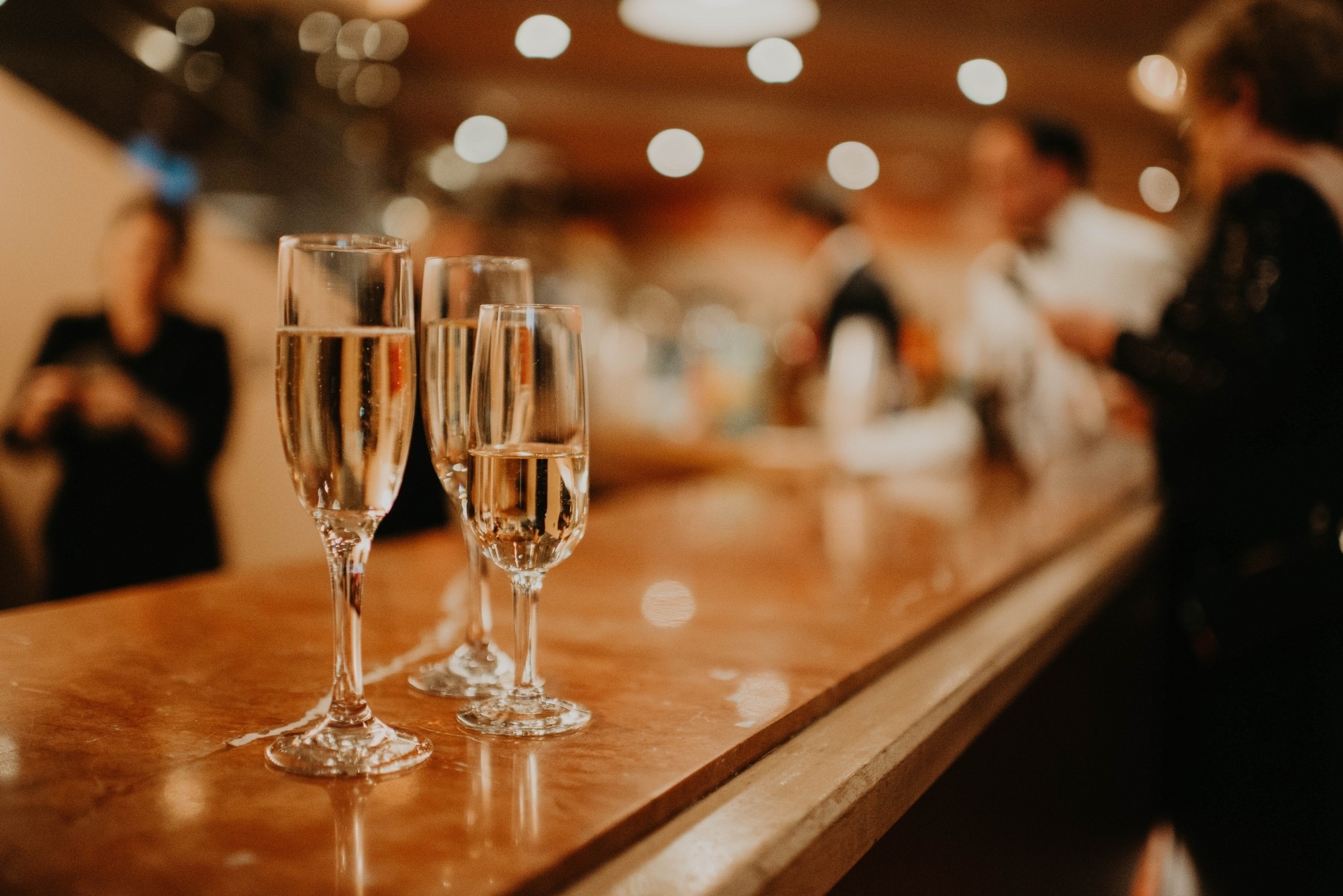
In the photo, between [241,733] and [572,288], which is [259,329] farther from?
[241,733]

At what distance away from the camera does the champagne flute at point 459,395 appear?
804 mm

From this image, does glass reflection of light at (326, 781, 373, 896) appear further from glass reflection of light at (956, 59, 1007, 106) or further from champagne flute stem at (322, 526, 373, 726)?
glass reflection of light at (956, 59, 1007, 106)

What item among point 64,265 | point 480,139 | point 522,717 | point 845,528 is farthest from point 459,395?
point 480,139

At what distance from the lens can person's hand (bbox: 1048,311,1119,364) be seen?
80.5 inches

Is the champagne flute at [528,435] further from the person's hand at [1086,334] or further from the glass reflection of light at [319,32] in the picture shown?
the glass reflection of light at [319,32]

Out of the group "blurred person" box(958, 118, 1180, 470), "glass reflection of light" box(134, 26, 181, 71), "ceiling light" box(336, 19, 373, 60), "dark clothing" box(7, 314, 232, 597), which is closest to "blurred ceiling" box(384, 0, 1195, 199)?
"ceiling light" box(336, 19, 373, 60)

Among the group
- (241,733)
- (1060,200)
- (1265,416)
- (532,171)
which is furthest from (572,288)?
(241,733)

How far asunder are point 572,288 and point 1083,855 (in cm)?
641

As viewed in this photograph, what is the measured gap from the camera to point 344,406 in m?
0.63

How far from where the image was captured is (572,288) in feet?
25.3

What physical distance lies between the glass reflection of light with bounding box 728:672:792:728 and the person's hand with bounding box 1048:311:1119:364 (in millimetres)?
1377

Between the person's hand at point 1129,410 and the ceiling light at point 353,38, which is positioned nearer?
the person's hand at point 1129,410

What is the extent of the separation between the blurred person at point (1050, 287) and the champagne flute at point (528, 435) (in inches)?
94.9

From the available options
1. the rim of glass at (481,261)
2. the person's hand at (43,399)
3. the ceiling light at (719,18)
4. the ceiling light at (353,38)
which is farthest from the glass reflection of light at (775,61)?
the rim of glass at (481,261)
